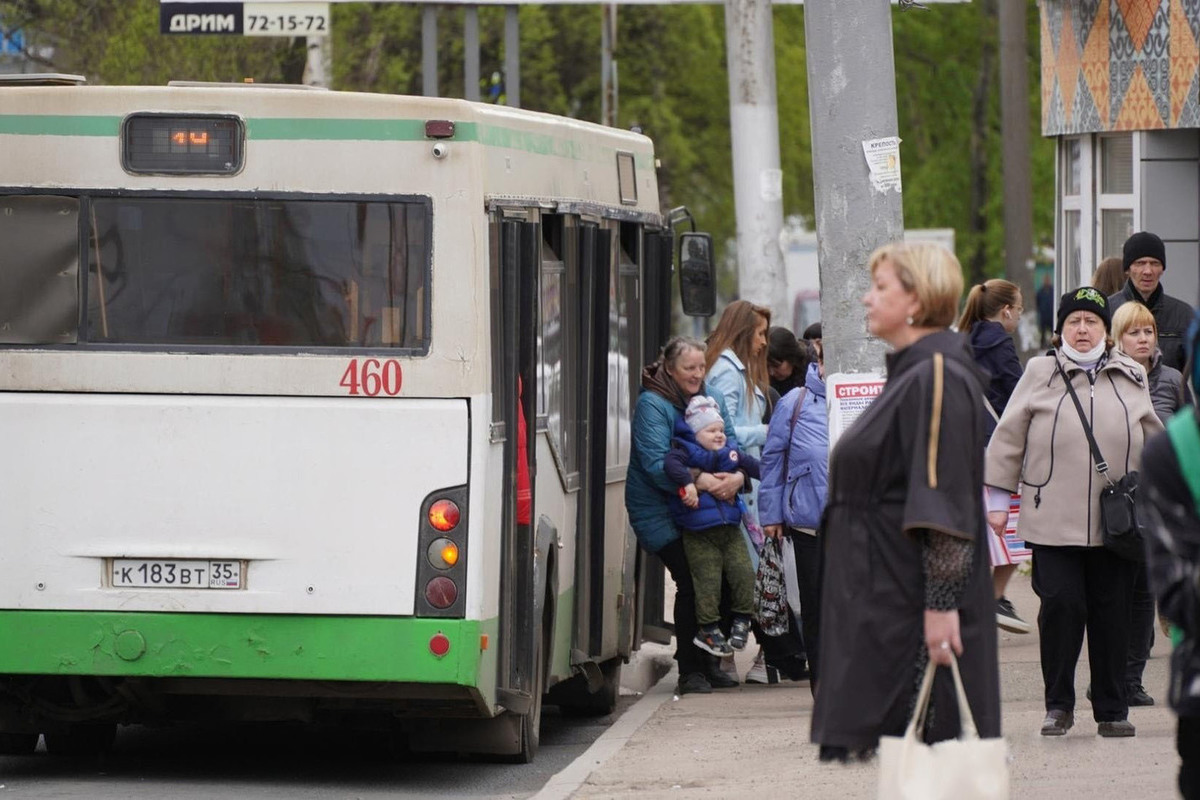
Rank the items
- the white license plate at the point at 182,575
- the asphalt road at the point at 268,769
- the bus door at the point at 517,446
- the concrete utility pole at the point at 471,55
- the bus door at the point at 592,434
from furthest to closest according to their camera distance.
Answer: the concrete utility pole at the point at 471,55 < the bus door at the point at 592,434 < the asphalt road at the point at 268,769 < the bus door at the point at 517,446 < the white license plate at the point at 182,575

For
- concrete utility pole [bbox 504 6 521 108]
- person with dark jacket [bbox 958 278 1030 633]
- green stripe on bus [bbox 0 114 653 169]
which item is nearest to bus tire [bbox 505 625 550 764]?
green stripe on bus [bbox 0 114 653 169]

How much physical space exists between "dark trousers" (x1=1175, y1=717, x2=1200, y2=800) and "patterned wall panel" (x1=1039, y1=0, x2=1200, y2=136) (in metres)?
10.1

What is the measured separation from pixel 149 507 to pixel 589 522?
2737mm

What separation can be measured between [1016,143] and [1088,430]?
1942cm

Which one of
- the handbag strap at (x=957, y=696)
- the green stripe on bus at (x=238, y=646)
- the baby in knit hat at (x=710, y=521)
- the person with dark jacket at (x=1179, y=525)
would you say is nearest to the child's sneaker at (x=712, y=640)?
the baby in knit hat at (x=710, y=521)

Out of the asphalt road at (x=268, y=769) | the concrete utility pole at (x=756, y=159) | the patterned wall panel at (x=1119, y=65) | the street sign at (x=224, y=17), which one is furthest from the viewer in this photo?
the street sign at (x=224, y=17)

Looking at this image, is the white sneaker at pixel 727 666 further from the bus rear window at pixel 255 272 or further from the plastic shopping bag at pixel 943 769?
the plastic shopping bag at pixel 943 769

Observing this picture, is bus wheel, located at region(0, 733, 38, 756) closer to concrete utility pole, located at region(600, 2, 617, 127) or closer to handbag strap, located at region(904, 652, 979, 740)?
handbag strap, located at region(904, 652, 979, 740)

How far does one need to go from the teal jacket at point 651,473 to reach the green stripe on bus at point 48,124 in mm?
3541

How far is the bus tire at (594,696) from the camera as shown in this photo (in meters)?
11.2

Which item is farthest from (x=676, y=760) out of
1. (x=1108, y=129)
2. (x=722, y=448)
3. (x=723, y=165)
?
(x=723, y=165)

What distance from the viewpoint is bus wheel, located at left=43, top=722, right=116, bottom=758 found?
9.82 m

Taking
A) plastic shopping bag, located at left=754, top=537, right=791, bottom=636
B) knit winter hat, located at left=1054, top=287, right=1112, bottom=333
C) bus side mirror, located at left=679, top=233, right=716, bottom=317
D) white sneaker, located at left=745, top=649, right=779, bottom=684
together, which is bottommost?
white sneaker, located at left=745, top=649, right=779, bottom=684

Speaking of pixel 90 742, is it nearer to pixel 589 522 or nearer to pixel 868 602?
pixel 589 522
